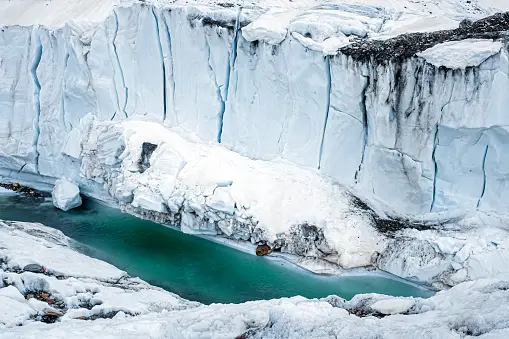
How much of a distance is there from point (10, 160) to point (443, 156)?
8552mm

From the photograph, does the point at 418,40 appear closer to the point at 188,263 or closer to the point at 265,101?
the point at 265,101

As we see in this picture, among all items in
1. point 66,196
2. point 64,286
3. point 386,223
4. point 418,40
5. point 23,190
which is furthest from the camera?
point 23,190

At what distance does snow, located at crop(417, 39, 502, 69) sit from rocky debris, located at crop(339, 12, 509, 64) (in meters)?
0.17

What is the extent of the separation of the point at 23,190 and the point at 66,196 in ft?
5.25

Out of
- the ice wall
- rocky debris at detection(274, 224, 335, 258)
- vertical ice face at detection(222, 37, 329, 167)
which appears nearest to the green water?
rocky debris at detection(274, 224, 335, 258)

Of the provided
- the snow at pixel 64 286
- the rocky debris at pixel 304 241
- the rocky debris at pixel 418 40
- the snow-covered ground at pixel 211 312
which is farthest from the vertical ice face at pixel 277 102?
the snow-covered ground at pixel 211 312

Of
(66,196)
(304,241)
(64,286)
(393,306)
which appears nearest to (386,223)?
(304,241)

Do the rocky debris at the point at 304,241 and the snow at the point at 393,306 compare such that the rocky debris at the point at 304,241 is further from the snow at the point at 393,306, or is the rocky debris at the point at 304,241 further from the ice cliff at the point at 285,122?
the snow at the point at 393,306

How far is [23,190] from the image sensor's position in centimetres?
1188

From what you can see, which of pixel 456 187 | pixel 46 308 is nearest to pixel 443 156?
pixel 456 187

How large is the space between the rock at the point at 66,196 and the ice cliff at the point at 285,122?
0.31 m

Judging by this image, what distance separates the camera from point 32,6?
1276 cm

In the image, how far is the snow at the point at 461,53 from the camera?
777 centimetres

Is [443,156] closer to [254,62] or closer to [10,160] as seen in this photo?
[254,62]
